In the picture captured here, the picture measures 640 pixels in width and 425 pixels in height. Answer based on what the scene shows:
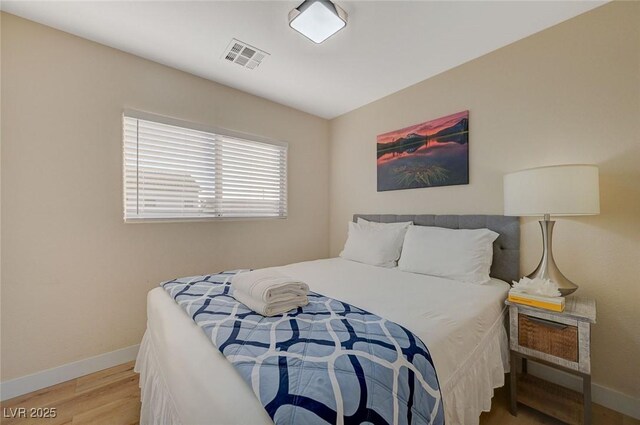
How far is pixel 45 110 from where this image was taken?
5.94 feet

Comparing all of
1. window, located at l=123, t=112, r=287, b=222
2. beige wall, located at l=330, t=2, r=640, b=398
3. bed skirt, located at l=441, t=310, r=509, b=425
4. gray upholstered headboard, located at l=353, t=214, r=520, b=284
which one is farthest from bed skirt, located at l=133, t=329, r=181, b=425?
beige wall, located at l=330, t=2, r=640, b=398

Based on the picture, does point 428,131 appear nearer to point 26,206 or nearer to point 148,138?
point 148,138

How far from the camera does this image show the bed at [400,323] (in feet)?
2.60

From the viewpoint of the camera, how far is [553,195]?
1.48 metres

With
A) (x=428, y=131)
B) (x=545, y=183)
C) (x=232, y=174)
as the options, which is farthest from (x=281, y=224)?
(x=545, y=183)

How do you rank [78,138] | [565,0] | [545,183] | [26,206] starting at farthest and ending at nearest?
1. [78,138]
2. [26,206]
3. [565,0]
4. [545,183]

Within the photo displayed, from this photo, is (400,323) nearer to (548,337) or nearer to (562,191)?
(548,337)

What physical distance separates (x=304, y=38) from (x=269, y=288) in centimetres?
183

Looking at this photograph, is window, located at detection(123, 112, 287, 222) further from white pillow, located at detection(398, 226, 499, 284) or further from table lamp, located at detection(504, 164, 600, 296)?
table lamp, located at detection(504, 164, 600, 296)

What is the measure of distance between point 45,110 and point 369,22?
2.33 m

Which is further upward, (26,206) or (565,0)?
(565,0)

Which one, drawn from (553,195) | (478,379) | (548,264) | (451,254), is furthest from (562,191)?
(478,379)

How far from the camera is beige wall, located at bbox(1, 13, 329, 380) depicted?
1.72 metres

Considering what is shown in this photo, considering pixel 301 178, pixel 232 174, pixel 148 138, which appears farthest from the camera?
pixel 301 178
